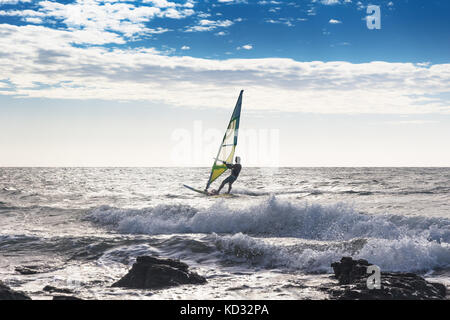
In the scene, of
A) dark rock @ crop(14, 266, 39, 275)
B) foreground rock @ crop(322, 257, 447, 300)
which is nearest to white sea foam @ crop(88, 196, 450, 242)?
foreground rock @ crop(322, 257, 447, 300)

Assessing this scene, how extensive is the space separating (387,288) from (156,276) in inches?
171

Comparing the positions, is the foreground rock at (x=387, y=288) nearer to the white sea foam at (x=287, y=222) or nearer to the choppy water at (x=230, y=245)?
the choppy water at (x=230, y=245)

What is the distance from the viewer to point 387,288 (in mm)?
6809

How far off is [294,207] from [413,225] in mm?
4653

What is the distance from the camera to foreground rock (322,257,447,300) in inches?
263

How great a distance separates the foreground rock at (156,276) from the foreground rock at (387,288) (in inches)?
110

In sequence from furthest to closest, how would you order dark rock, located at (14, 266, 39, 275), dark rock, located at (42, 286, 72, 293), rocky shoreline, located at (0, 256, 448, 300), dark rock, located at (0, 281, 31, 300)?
dark rock, located at (14, 266, 39, 275)
dark rock, located at (42, 286, 72, 293)
rocky shoreline, located at (0, 256, 448, 300)
dark rock, located at (0, 281, 31, 300)

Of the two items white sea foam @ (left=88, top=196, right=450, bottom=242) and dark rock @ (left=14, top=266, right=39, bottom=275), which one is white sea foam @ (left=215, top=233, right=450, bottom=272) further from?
dark rock @ (left=14, top=266, right=39, bottom=275)

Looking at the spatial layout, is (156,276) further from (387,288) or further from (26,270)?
(387,288)

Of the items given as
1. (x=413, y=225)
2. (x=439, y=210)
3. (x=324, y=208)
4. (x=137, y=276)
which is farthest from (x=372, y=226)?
(x=137, y=276)

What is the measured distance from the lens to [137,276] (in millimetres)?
8188

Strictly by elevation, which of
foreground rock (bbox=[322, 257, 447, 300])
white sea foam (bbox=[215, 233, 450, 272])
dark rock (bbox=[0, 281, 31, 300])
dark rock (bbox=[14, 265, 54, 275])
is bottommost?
dark rock (bbox=[14, 265, 54, 275])

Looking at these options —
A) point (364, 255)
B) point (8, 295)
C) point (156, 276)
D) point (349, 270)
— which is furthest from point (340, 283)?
point (8, 295)
